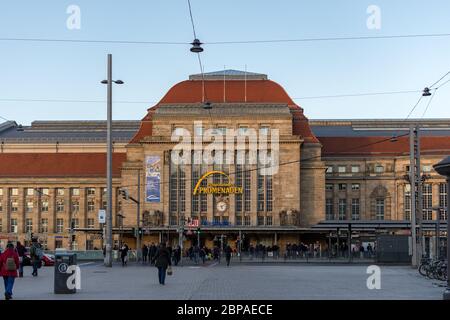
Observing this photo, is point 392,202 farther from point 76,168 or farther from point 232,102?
point 76,168

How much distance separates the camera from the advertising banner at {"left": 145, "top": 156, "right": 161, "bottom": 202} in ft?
332

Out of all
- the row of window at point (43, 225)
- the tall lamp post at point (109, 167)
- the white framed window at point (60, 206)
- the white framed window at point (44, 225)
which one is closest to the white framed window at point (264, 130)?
the row of window at point (43, 225)

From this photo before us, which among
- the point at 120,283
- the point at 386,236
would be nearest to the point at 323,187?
the point at 386,236

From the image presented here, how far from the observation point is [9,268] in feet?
77.1

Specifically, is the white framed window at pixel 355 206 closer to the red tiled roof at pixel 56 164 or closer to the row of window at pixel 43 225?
the red tiled roof at pixel 56 164

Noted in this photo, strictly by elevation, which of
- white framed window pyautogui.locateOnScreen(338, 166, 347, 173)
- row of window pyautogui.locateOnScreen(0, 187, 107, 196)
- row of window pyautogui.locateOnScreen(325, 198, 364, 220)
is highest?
white framed window pyautogui.locateOnScreen(338, 166, 347, 173)

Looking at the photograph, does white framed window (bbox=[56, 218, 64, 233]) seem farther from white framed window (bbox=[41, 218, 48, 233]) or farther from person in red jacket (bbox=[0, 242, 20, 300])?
person in red jacket (bbox=[0, 242, 20, 300])

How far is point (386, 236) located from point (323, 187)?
158 feet

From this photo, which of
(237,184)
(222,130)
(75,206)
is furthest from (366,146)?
(75,206)

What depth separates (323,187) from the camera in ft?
354

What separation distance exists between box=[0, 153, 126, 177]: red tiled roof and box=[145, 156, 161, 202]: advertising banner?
11.8 m

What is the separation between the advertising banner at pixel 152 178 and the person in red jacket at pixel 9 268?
253 ft

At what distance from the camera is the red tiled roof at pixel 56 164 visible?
116 m

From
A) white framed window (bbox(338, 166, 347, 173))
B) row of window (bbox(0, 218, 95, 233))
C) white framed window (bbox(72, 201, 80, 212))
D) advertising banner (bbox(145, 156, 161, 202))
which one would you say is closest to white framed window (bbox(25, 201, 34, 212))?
row of window (bbox(0, 218, 95, 233))
